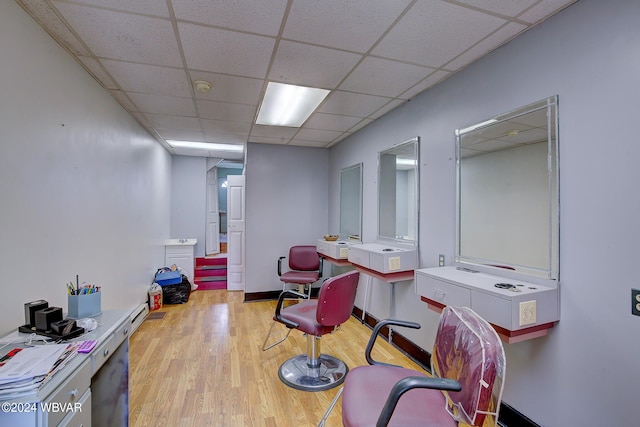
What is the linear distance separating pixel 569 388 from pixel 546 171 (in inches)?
46.5

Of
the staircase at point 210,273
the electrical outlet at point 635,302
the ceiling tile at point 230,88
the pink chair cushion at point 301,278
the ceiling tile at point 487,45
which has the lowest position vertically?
the staircase at point 210,273

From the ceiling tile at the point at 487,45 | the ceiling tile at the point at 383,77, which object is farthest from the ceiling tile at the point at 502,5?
the ceiling tile at the point at 383,77

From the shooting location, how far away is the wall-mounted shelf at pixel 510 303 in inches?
59.9

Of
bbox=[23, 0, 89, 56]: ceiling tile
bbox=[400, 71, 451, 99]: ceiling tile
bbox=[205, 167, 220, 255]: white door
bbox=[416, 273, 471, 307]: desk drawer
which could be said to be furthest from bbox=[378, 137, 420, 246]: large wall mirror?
bbox=[205, 167, 220, 255]: white door

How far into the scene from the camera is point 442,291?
6.50 feet

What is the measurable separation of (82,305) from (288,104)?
7.65ft

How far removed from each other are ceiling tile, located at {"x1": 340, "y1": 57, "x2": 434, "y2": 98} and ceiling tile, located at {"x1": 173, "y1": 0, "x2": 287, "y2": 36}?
0.74 metres

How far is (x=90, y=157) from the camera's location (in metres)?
2.33

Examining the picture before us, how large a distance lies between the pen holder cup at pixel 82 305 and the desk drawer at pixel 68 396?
1.63 feet

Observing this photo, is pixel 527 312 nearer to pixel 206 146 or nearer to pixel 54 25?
pixel 54 25

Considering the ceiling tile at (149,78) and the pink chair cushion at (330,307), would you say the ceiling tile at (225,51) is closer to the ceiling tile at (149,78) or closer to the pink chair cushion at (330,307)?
the ceiling tile at (149,78)

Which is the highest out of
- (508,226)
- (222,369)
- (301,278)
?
(508,226)

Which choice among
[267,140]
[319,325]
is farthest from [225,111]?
[319,325]

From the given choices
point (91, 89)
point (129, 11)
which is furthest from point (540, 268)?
point (91, 89)
